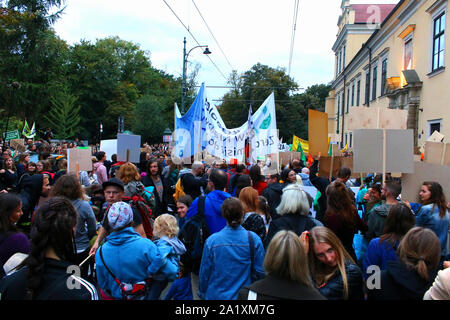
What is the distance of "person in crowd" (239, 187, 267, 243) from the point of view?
13.6 ft

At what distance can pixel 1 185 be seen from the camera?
Answer: 702 centimetres

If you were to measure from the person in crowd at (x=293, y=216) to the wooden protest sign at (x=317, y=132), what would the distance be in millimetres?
3206

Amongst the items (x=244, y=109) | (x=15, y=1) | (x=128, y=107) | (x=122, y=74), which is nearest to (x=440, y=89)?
(x=15, y=1)

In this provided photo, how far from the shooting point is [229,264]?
10.7 ft

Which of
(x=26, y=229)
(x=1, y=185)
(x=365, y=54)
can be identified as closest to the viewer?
(x=26, y=229)

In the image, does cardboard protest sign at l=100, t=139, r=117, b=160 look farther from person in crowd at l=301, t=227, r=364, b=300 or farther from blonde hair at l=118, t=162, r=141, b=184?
person in crowd at l=301, t=227, r=364, b=300

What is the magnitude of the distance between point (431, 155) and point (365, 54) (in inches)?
1141

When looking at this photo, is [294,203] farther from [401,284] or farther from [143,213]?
[143,213]

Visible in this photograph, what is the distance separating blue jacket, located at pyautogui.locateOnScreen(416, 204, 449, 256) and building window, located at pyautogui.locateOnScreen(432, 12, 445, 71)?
14174 mm

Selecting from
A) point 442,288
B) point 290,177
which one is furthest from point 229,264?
point 290,177

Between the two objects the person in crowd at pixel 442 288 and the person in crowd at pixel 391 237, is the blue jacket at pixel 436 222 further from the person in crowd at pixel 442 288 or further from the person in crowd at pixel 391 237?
the person in crowd at pixel 442 288

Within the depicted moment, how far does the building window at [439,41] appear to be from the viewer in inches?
628

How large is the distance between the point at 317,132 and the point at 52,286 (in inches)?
218

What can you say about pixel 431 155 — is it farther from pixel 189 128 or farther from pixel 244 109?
pixel 244 109
